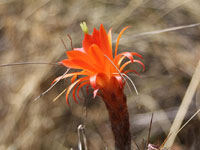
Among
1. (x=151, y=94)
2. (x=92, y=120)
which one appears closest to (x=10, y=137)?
(x=92, y=120)

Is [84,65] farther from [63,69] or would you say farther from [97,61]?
[63,69]

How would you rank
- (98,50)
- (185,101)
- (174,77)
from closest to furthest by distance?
(98,50)
(185,101)
(174,77)

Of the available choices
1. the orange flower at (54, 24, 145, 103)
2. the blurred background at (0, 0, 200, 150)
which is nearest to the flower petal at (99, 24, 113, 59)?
the orange flower at (54, 24, 145, 103)

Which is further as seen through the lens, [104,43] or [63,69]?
[63,69]

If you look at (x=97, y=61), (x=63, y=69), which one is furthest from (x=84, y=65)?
(x=63, y=69)

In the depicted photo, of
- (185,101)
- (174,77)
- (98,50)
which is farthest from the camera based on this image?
(174,77)

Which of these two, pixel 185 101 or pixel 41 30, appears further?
pixel 41 30

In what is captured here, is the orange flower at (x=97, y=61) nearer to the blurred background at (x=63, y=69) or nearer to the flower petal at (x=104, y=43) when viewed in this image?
the flower petal at (x=104, y=43)

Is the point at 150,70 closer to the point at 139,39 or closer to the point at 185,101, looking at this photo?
the point at 139,39
